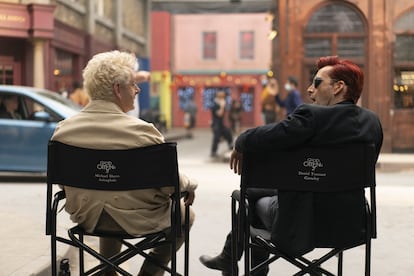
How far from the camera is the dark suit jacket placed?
10.8 ft

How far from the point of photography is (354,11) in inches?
645

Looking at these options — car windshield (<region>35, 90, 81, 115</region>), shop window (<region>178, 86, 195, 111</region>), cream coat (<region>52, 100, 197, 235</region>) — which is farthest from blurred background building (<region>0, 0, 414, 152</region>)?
cream coat (<region>52, 100, 197, 235</region>)

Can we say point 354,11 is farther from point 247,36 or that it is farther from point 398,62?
point 247,36

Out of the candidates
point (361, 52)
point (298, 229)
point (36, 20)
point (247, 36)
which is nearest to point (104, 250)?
point (298, 229)

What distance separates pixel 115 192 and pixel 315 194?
985 millimetres

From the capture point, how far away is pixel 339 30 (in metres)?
16.4

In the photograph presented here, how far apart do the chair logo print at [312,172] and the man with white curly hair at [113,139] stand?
0.68 m

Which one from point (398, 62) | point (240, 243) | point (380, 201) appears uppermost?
point (398, 62)

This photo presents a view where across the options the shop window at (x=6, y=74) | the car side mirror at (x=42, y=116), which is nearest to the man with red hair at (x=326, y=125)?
the car side mirror at (x=42, y=116)

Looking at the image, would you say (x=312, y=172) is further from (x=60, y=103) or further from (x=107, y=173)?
(x=60, y=103)

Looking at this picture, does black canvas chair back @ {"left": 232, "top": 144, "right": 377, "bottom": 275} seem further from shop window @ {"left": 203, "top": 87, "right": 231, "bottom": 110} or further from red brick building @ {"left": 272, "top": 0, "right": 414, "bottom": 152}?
shop window @ {"left": 203, "top": 87, "right": 231, "bottom": 110}

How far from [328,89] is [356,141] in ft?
1.28

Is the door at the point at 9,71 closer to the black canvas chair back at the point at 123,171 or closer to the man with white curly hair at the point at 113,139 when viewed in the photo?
the man with white curly hair at the point at 113,139

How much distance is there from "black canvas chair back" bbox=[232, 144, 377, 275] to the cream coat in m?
0.47
